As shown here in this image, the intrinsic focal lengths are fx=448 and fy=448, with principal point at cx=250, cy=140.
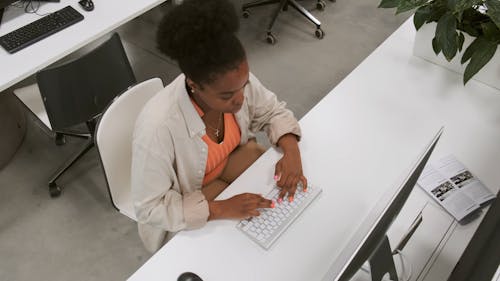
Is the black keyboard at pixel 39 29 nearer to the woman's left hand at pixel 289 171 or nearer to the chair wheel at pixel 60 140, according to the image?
the chair wheel at pixel 60 140

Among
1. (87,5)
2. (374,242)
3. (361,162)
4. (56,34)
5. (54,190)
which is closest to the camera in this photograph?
(374,242)

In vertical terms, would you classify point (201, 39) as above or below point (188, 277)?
above

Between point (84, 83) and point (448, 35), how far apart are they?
142 cm

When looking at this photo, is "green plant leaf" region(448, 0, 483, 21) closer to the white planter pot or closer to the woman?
the white planter pot

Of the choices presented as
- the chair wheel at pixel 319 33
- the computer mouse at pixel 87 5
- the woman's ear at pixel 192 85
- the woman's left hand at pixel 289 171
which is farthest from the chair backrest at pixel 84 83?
the chair wheel at pixel 319 33

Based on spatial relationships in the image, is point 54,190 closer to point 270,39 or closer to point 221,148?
point 221,148

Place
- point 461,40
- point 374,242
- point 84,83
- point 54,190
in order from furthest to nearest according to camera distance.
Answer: point 54,190
point 84,83
point 461,40
point 374,242

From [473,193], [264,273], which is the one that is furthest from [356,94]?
[264,273]

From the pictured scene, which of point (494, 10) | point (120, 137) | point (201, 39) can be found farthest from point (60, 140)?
point (494, 10)

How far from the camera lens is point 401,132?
151cm

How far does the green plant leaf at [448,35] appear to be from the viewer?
1503 mm

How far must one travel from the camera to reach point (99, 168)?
241cm

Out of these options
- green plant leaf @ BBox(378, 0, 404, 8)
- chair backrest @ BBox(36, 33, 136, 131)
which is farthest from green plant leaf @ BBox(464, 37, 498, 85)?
chair backrest @ BBox(36, 33, 136, 131)

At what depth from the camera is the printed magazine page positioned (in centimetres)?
129
